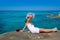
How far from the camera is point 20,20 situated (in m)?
5.79

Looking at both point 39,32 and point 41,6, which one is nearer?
point 39,32

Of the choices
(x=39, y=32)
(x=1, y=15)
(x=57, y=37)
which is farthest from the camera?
(x=1, y=15)

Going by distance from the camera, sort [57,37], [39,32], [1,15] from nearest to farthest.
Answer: [57,37], [39,32], [1,15]

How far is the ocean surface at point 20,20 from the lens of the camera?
18.9 feet

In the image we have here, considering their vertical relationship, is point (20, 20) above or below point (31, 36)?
above

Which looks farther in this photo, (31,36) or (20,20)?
(20,20)

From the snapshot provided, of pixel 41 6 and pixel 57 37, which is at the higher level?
pixel 41 6

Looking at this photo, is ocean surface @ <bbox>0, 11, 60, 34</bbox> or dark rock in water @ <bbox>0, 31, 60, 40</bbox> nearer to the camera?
dark rock in water @ <bbox>0, 31, 60, 40</bbox>

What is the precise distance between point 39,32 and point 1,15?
5.35ft

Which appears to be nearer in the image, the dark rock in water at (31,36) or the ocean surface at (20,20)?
the dark rock in water at (31,36)

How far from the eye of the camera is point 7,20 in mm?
5812

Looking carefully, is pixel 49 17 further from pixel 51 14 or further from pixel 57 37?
pixel 57 37

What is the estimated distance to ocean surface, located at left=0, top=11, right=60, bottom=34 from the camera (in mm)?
5770

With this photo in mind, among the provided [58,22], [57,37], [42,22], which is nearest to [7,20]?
[42,22]
